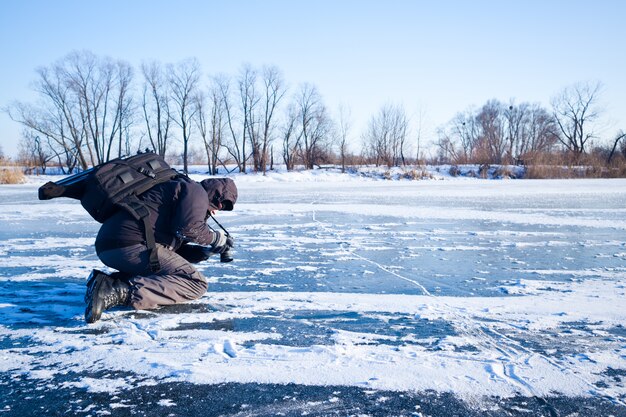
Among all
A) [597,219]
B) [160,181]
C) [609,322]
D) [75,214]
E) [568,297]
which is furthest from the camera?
[75,214]

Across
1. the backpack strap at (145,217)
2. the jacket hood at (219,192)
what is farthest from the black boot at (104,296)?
the jacket hood at (219,192)

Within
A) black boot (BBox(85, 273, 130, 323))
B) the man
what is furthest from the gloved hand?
black boot (BBox(85, 273, 130, 323))

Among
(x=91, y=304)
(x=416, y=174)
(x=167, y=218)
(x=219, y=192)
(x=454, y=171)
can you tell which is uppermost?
(x=454, y=171)

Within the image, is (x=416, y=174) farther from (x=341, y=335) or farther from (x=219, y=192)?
(x=341, y=335)

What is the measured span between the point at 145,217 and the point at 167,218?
0.61 ft

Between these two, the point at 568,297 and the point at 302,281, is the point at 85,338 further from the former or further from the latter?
the point at 568,297

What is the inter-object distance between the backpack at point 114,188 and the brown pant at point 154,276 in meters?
0.07

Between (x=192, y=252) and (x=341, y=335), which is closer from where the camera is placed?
(x=341, y=335)

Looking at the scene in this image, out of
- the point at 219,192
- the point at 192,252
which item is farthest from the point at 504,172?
the point at 219,192

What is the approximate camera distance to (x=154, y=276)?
3.23 meters

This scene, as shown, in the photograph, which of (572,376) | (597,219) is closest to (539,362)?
(572,376)

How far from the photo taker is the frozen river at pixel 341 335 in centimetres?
199

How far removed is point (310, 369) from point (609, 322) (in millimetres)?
2051

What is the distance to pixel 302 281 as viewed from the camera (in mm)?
4074
